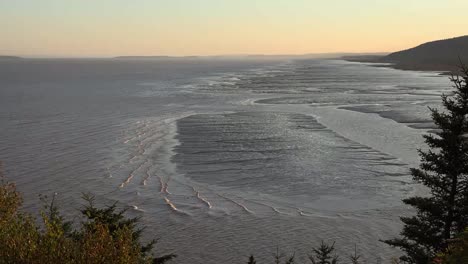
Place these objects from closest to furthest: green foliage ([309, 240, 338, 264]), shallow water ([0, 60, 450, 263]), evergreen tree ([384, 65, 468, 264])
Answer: evergreen tree ([384, 65, 468, 264])
green foliage ([309, 240, 338, 264])
shallow water ([0, 60, 450, 263])


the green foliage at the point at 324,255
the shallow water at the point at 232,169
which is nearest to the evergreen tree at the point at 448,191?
the green foliage at the point at 324,255

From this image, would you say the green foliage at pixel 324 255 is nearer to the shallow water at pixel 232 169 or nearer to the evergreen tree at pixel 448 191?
the shallow water at pixel 232 169

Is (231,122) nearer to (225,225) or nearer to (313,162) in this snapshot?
(313,162)

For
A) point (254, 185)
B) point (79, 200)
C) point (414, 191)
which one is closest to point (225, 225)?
point (254, 185)

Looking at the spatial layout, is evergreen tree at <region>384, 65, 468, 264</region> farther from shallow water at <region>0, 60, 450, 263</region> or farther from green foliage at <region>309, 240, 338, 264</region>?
shallow water at <region>0, 60, 450, 263</region>

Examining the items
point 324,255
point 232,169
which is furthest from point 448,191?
point 232,169

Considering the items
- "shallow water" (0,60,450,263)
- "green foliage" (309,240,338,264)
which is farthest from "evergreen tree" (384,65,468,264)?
"shallow water" (0,60,450,263)

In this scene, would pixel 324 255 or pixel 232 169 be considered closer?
pixel 324 255

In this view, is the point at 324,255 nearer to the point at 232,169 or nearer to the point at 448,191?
the point at 448,191
